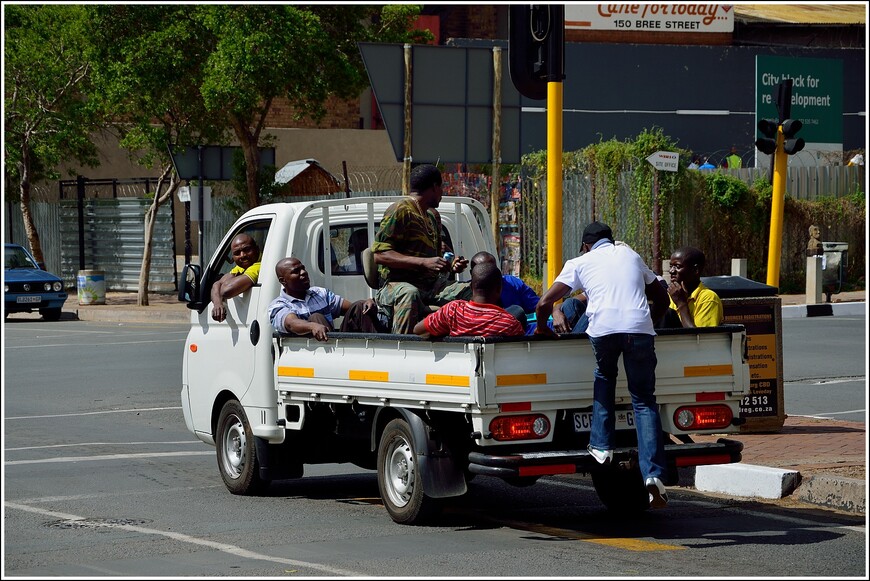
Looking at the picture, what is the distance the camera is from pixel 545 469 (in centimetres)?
753

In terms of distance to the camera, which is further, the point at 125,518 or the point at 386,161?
the point at 386,161

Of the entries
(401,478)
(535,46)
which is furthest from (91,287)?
(401,478)

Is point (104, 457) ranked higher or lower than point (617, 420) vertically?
lower

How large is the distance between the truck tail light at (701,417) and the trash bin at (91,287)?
26210 millimetres

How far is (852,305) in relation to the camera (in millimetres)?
26719

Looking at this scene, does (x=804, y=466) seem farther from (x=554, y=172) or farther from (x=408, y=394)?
(x=408, y=394)

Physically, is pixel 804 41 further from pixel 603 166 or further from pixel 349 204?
pixel 349 204

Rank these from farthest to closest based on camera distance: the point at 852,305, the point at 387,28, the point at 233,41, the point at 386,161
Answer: the point at 386,161 → the point at 387,28 → the point at 233,41 → the point at 852,305

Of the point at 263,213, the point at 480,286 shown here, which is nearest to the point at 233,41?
Answer: the point at 263,213

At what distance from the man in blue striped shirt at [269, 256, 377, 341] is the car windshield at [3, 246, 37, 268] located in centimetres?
2185

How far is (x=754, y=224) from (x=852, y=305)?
13.7ft

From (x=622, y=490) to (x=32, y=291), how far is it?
22.4m

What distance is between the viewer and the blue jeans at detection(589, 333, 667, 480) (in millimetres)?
7734

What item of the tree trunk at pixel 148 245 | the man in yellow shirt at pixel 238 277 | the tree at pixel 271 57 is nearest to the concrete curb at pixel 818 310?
the tree at pixel 271 57
